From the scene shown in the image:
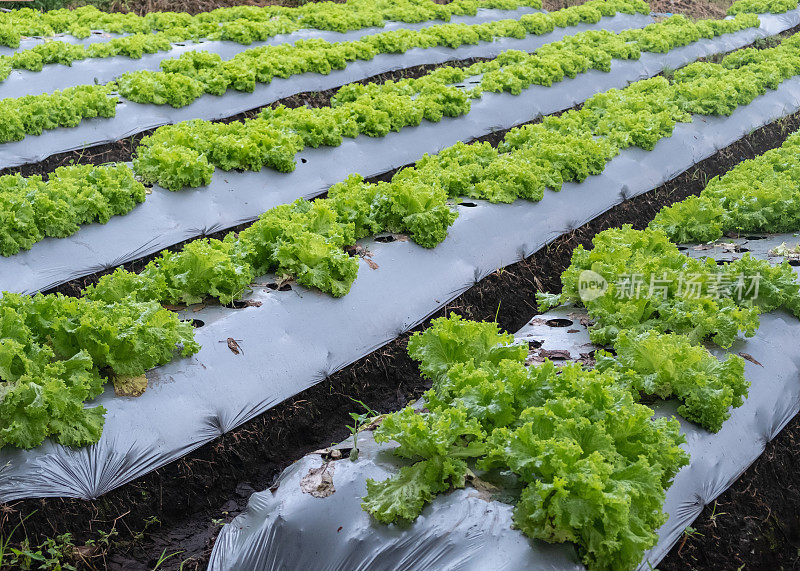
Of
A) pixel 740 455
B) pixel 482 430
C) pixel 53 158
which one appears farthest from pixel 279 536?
pixel 53 158

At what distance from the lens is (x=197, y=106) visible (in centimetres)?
1158

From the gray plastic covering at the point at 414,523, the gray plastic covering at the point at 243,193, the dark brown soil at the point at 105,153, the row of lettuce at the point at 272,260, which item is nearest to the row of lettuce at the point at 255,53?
the dark brown soil at the point at 105,153

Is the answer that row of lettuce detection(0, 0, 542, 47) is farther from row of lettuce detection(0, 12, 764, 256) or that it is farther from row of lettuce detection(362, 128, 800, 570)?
row of lettuce detection(362, 128, 800, 570)

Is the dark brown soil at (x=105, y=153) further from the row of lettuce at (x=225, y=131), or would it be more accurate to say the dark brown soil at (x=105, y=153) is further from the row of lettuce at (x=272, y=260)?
the row of lettuce at (x=272, y=260)

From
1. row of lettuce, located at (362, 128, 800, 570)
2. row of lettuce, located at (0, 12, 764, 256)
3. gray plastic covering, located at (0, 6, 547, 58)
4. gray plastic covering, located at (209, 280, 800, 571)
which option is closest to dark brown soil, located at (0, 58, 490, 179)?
row of lettuce, located at (0, 12, 764, 256)

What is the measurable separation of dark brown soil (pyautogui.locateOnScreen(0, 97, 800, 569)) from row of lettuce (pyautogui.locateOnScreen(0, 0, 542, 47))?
947 centimetres

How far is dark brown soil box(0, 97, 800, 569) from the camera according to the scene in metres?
4.96

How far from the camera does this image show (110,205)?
8.00m

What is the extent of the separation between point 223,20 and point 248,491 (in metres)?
12.6

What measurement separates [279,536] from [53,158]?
7.60 m

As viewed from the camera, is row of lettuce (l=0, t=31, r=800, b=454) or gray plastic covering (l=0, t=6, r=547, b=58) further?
gray plastic covering (l=0, t=6, r=547, b=58)

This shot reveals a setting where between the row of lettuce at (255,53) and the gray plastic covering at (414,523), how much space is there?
26.8ft

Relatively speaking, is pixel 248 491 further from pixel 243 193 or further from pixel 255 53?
pixel 255 53

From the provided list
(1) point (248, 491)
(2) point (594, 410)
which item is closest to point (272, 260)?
(1) point (248, 491)
